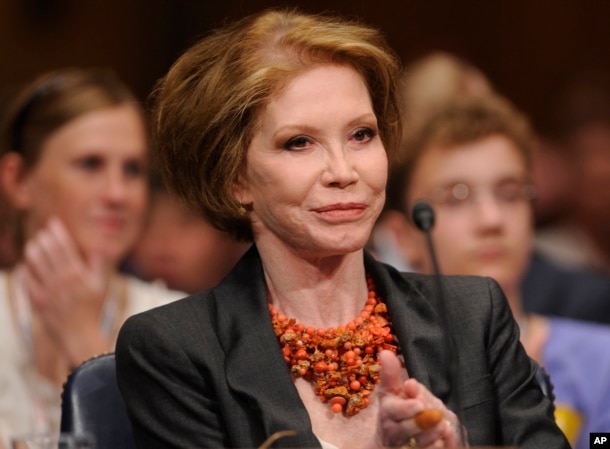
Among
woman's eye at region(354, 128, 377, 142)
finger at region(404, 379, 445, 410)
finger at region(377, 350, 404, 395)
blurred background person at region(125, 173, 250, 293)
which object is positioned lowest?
blurred background person at region(125, 173, 250, 293)

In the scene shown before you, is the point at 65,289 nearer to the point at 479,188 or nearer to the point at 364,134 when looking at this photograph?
the point at 479,188

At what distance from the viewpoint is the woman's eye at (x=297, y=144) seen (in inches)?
96.9

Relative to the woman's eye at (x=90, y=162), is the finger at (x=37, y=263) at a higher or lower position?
lower

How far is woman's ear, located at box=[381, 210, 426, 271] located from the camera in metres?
4.26

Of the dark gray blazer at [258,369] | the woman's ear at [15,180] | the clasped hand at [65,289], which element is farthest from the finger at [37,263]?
the dark gray blazer at [258,369]

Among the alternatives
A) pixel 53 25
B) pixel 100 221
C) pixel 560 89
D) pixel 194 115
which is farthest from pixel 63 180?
pixel 560 89

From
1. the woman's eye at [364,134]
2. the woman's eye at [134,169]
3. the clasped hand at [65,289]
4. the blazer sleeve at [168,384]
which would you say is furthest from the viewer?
the woman's eye at [134,169]

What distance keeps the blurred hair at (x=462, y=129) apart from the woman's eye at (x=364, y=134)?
149 centimetres

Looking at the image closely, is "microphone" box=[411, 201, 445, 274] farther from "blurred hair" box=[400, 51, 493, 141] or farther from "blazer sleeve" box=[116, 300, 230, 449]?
"blurred hair" box=[400, 51, 493, 141]

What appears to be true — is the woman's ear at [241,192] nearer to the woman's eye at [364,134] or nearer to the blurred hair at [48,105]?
the woman's eye at [364,134]

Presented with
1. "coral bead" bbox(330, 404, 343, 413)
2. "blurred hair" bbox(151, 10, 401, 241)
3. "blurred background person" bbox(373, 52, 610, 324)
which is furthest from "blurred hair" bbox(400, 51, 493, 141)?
"coral bead" bbox(330, 404, 343, 413)

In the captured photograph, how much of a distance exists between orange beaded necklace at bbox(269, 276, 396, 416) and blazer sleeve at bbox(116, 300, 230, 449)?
0.16 m

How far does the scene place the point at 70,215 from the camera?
4.37m

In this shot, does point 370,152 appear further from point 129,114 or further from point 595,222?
point 595,222
